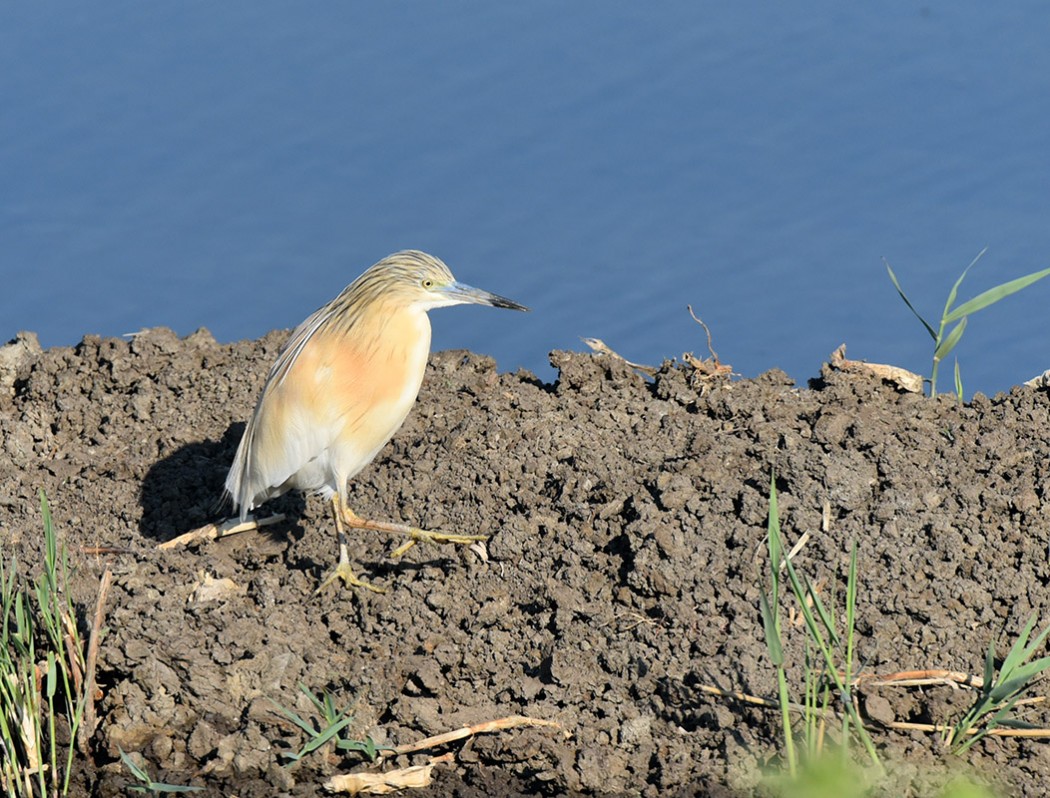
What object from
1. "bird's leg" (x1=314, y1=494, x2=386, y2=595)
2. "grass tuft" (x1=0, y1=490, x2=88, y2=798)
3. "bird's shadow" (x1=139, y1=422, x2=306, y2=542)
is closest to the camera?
"grass tuft" (x1=0, y1=490, x2=88, y2=798)

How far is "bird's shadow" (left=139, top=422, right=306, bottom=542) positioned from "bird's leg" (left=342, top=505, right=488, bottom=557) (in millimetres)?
355

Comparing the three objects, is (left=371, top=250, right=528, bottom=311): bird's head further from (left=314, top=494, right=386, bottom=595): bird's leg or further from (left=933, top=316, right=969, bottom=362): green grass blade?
(left=933, top=316, right=969, bottom=362): green grass blade

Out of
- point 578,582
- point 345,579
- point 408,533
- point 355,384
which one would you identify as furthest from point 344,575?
point 578,582

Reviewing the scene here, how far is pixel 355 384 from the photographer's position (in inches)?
174

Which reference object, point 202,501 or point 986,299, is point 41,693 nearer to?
point 202,501

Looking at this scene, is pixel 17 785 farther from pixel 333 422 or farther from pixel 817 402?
pixel 817 402

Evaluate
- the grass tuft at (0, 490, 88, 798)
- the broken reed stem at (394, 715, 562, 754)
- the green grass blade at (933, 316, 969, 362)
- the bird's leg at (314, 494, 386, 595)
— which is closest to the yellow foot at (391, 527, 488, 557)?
the bird's leg at (314, 494, 386, 595)

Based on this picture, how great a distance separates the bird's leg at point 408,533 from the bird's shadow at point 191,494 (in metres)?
0.35

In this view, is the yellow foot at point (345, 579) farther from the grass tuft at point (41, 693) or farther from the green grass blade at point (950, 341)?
the green grass blade at point (950, 341)

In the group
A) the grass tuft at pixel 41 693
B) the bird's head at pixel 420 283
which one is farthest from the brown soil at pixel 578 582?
the bird's head at pixel 420 283

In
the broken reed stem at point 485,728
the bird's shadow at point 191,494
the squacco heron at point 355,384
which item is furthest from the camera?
the bird's shadow at point 191,494

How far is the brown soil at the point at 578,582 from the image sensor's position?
3.65m

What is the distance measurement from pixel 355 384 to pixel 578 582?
1.02 m

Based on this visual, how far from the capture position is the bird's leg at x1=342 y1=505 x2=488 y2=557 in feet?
13.9
